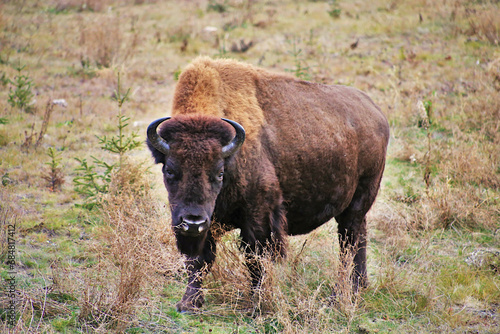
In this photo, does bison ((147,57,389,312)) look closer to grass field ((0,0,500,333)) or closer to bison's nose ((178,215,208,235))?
bison's nose ((178,215,208,235))

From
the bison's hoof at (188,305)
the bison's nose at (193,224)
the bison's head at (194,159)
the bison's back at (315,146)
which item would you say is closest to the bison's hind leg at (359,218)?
the bison's back at (315,146)

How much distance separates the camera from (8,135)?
8203 mm

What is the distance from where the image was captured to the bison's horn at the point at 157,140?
3963 mm

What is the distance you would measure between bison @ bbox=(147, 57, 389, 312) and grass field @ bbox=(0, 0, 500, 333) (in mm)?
339

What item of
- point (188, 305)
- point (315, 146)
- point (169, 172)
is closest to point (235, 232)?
point (188, 305)

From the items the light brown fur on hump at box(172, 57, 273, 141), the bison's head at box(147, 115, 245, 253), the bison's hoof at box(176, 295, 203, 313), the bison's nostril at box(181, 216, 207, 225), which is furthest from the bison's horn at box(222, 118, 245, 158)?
the bison's hoof at box(176, 295, 203, 313)

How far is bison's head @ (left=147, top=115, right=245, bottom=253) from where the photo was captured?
3.90m

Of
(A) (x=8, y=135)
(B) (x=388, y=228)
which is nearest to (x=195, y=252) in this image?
(B) (x=388, y=228)

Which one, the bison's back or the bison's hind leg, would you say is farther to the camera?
the bison's hind leg

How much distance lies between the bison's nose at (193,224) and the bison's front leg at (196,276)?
0.75 meters

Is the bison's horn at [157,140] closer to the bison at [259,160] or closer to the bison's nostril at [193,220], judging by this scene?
the bison at [259,160]

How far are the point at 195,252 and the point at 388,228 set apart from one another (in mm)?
3470

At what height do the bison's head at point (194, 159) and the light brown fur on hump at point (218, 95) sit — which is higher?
the light brown fur on hump at point (218, 95)

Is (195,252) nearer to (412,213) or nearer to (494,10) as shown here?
(412,213)
